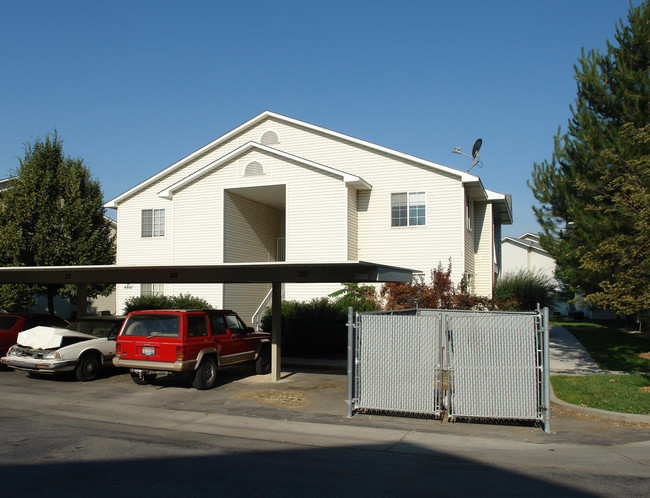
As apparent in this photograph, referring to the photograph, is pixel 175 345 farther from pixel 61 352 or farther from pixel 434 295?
pixel 434 295

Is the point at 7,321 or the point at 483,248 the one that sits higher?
the point at 483,248

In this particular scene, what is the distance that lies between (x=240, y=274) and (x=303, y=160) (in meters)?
9.07

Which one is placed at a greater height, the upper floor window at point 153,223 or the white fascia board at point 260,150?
the white fascia board at point 260,150

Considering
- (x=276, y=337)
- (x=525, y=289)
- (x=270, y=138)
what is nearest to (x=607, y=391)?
(x=276, y=337)

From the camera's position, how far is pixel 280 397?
479 inches

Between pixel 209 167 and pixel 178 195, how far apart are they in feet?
6.24

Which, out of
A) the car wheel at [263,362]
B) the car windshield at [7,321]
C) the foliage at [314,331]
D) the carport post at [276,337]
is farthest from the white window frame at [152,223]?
the carport post at [276,337]

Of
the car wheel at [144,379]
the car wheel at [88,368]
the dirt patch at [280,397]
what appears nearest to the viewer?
the dirt patch at [280,397]

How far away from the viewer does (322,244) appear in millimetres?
22203

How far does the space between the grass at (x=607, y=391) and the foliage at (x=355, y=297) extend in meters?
7.96

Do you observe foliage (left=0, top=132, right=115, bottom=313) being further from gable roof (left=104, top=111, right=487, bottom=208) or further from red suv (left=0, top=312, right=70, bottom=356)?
red suv (left=0, top=312, right=70, bottom=356)

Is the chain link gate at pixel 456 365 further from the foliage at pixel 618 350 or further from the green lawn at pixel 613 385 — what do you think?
the foliage at pixel 618 350

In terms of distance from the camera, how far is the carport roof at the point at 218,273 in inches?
503

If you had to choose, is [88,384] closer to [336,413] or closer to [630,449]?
[336,413]
